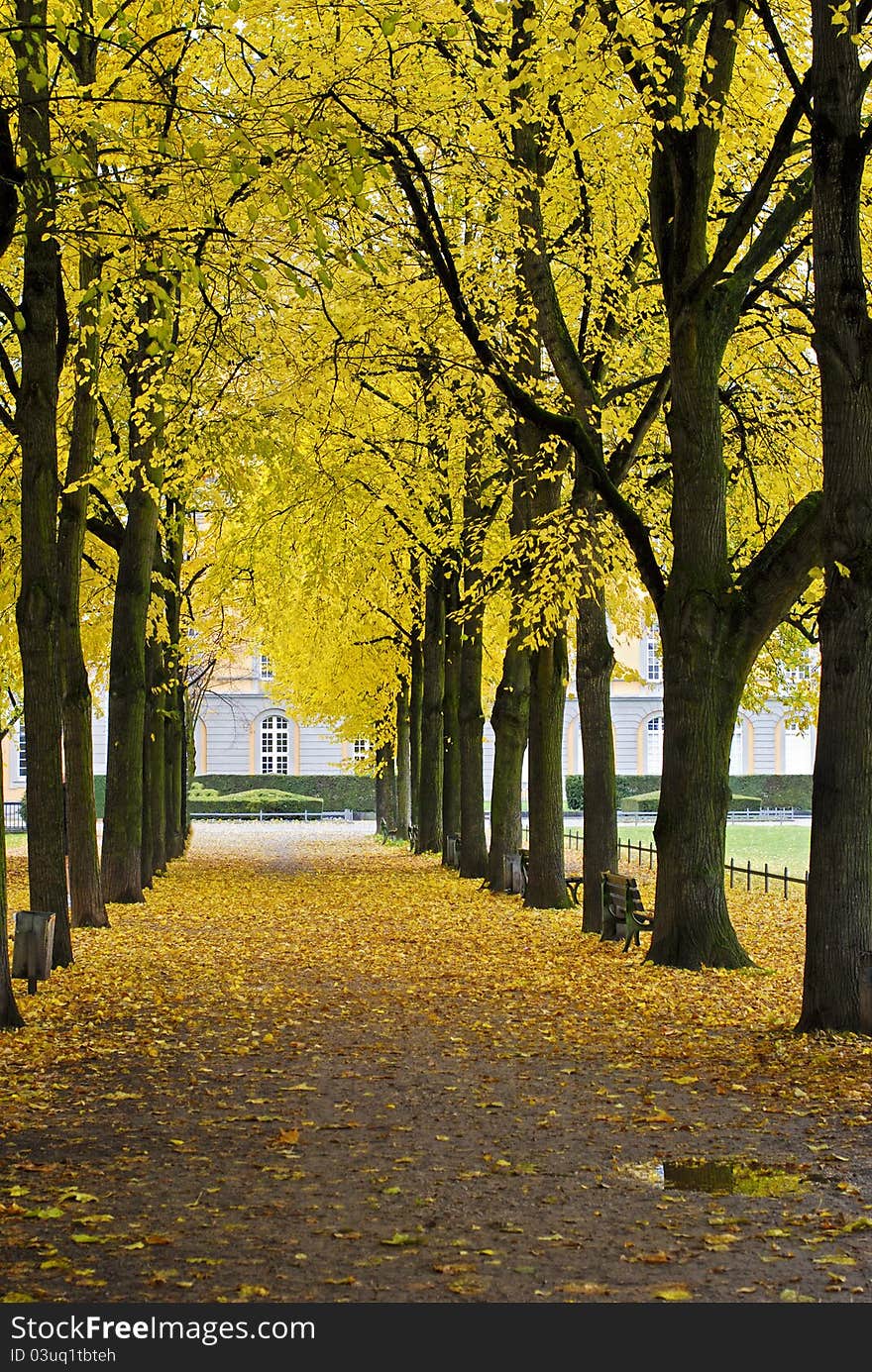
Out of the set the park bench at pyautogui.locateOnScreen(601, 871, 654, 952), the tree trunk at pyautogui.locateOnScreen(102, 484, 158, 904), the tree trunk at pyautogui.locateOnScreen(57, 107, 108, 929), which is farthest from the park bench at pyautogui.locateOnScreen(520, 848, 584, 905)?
the tree trunk at pyautogui.locateOnScreen(57, 107, 108, 929)

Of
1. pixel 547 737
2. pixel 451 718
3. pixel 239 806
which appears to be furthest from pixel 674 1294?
pixel 239 806

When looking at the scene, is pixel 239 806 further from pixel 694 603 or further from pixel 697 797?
pixel 694 603

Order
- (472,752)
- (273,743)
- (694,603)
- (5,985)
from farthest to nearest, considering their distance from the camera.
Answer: (273,743)
(472,752)
(694,603)
(5,985)

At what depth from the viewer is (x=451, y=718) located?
30562 millimetres

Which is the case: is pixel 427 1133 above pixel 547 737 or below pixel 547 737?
below

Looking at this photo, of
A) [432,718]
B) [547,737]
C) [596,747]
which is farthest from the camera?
[432,718]

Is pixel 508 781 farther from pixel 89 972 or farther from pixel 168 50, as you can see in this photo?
pixel 168 50

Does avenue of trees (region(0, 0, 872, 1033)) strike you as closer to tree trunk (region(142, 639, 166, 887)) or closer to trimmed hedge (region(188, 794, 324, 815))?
tree trunk (region(142, 639, 166, 887))

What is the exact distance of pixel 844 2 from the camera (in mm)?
10102

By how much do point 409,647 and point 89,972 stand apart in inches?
953

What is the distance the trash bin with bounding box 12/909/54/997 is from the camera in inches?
495

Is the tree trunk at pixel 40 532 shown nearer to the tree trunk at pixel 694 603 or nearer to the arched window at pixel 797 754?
the tree trunk at pixel 694 603

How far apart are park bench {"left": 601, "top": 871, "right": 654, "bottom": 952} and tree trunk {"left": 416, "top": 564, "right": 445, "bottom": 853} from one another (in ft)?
43.0

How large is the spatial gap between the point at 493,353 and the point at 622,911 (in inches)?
233
